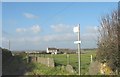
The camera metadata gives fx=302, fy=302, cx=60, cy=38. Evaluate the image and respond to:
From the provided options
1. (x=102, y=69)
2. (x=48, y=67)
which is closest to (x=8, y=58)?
(x=48, y=67)

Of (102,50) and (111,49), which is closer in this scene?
(111,49)

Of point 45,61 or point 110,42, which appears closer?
point 110,42

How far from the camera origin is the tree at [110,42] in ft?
63.8

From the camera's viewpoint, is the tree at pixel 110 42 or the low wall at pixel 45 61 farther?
the low wall at pixel 45 61

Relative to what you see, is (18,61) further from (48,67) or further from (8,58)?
(48,67)

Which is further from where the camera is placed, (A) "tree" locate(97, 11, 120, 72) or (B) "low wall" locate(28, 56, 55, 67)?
(B) "low wall" locate(28, 56, 55, 67)

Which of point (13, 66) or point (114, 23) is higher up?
point (114, 23)

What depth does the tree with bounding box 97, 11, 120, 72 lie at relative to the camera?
765 inches

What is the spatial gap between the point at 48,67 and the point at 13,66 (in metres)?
5.75

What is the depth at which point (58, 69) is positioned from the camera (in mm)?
25234

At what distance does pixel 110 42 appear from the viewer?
65.9 ft

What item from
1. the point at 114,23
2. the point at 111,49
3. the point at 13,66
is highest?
the point at 114,23

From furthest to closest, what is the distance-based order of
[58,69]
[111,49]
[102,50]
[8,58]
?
[8,58]
[58,69]
[102,50]
[111,49]

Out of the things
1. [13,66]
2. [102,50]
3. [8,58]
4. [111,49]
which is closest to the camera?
[111,49]
